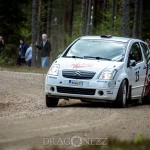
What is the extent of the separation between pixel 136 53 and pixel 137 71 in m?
0.69

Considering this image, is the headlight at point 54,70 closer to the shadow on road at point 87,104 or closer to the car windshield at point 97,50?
the car windshield at point 97,50

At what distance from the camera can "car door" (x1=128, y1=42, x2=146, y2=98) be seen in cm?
1467

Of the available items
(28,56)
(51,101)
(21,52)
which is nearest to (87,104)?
(51,101)

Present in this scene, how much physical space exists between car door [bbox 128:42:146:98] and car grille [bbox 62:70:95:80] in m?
1.35

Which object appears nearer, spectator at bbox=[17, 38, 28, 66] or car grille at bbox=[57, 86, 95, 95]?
car grille at bbox=[57, 86, 95, 95]

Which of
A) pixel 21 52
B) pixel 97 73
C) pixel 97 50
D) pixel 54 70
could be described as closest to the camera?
pixel 97 73

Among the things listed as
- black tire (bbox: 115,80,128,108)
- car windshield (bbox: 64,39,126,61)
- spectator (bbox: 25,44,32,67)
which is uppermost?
car windshield (bbox: 64,39,126,61)

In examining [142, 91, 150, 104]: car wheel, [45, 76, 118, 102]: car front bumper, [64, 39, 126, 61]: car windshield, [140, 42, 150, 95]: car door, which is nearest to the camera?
[45, 76, 118, 102]: car front bumper

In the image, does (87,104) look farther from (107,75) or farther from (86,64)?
(107,75)

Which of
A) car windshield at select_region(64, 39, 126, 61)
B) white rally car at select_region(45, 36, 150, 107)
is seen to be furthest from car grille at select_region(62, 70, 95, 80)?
car windshield at select_region(64, 39, 126, 61)

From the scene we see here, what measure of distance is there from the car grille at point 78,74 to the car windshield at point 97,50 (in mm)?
931

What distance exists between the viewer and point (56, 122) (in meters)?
10.7

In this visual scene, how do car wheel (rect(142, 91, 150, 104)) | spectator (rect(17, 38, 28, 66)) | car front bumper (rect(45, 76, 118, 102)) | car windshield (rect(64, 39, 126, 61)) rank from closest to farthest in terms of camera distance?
car front bumper (rect(45, 76, 118, 102)) < car windshield (rect(64, 39, 126, 61)) < car wheel (rect(142, 91, 150, 104)) < spectator (rect(17, 38, 28, 66))

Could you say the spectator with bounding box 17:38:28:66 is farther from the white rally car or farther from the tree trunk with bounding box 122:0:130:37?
the white rally car
